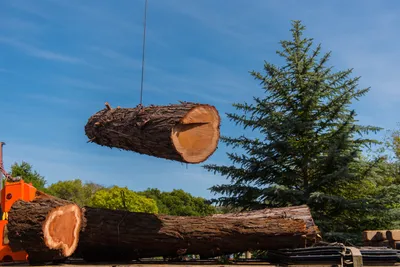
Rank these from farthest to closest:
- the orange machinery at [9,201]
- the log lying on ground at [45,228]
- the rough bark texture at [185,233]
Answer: the orange machinery at [9,201]
the rough bark texture at [185,233]
the log lying on ground at [45,228]

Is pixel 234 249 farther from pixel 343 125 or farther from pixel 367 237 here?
pixel 343 125

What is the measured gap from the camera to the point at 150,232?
20.5ft

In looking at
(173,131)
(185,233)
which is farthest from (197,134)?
(185,233)

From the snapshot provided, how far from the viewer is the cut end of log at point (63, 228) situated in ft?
19.1

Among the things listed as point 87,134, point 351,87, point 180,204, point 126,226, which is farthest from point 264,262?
Result: point 180,204

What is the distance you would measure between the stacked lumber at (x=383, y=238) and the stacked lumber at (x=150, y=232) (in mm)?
1276

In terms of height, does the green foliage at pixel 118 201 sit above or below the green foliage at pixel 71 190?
below

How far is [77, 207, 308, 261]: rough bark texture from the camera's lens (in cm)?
620

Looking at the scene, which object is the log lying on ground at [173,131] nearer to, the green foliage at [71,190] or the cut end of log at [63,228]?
the cut end of log at [63,228]

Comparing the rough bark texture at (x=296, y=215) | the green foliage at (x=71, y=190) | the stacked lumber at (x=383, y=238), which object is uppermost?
the green foliage at (x=71, y=190)

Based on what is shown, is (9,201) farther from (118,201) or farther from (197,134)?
(118,201)

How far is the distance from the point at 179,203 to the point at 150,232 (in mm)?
32054

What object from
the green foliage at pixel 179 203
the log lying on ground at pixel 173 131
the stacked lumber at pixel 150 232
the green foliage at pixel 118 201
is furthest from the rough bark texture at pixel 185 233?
the green foliage at pixel 179 203

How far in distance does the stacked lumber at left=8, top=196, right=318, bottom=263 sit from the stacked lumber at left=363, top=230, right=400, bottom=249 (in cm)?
128
